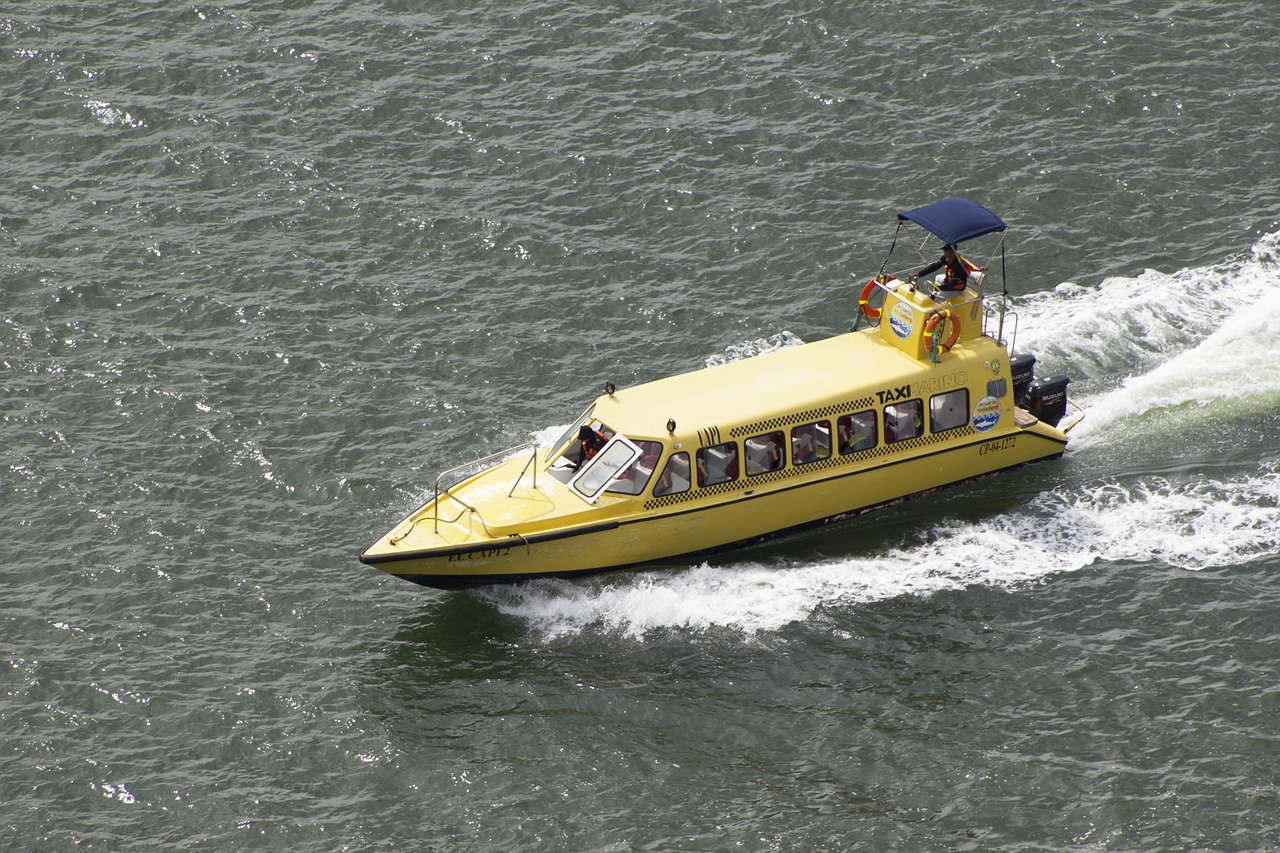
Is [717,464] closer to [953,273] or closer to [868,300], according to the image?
[868,300]

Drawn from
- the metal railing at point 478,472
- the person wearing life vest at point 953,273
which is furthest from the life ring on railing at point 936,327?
the metal railing at point 478,472

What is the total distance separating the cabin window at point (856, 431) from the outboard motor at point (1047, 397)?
3.49 m

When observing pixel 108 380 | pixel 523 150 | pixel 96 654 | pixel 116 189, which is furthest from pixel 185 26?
pixel 96 654

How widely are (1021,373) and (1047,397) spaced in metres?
0.63

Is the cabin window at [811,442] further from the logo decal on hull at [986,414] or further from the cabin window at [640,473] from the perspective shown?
the logo decal on hull at [986,414]

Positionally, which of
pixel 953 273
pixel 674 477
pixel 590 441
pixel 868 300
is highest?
pixel 953 273

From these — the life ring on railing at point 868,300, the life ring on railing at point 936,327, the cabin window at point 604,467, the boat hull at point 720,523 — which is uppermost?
the life ring on railing at point 868,300

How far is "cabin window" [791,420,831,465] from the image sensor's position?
902 inches

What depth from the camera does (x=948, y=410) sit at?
79.0ft

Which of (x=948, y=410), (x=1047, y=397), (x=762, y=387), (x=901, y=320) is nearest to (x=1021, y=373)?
(x=1047, y=397)

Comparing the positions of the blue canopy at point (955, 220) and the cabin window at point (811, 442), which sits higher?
the blue canopy at point (955, 220)

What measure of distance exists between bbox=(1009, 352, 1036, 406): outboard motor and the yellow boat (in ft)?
0.12

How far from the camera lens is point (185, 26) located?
37750mm

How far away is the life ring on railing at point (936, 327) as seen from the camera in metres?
23.6
